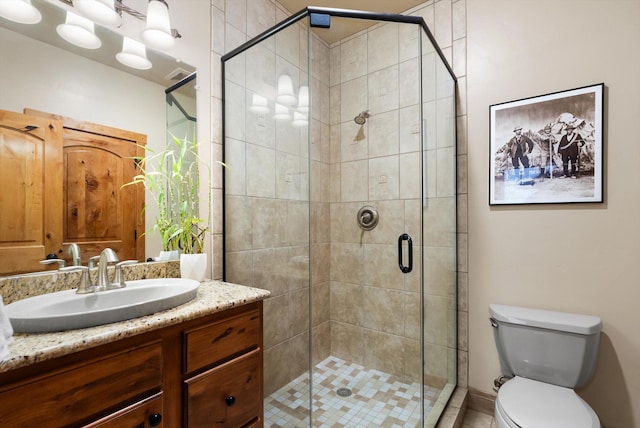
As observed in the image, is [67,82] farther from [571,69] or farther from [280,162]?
[571,69]

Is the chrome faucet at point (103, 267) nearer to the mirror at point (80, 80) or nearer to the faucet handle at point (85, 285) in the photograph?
the faucet handle at point (85, 285)

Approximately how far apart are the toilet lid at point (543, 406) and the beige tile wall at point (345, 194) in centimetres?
43

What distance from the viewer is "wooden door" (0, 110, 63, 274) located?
102 cm

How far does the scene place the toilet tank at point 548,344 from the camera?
1.43m

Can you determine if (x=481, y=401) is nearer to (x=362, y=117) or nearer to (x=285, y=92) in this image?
(x=362, y=117)

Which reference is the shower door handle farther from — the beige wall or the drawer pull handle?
the drawer pull handle

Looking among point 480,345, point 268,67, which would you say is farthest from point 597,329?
point 268,67

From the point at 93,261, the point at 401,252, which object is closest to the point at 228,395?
the point at 93,261

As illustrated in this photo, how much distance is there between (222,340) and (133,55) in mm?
1356

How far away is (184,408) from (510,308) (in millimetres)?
1733

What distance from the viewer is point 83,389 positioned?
740mm

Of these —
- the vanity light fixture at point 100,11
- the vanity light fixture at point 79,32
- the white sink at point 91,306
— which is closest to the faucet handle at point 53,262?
the white sink at point 91,306

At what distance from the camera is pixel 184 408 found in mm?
964

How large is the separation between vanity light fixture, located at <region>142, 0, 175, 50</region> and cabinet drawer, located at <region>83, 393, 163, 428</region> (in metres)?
1.53
